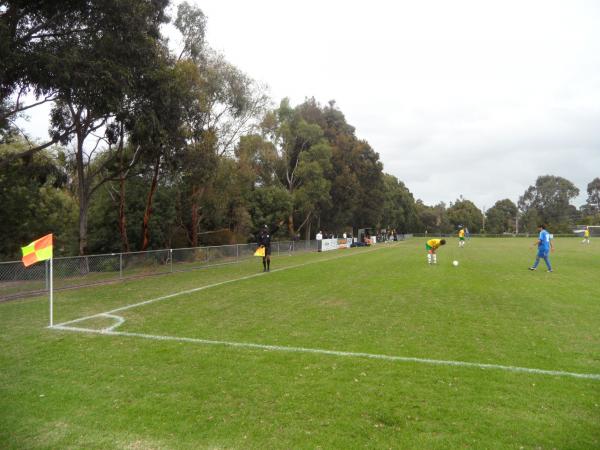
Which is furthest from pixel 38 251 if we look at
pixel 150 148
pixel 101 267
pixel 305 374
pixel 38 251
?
pixel 150 148

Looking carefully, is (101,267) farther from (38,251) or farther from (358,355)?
(358,355)

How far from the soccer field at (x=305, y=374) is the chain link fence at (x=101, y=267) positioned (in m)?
2.18

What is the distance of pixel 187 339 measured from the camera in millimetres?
7105

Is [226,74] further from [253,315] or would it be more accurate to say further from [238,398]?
[238,398]

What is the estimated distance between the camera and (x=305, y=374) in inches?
208

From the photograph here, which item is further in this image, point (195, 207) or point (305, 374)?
point (195, 207)

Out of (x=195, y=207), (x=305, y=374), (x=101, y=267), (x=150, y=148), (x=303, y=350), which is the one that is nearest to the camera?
(x=305, y=374)

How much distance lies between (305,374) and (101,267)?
12645mm

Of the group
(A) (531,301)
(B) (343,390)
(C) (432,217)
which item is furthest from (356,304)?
(C) (432,217)

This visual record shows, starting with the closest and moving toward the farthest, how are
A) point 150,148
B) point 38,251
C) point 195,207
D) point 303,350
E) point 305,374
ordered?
point 305,374 → point 303,350 → point 38,251 → point 150,148 → point 195,207

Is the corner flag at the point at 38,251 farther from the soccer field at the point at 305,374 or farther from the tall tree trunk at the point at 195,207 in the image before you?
the tall tree trunk at the point at 195,207

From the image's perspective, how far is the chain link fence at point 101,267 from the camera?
12.4 metres

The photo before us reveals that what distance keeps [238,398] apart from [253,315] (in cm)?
458

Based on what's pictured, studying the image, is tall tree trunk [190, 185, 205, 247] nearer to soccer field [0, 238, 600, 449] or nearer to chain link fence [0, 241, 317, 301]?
chain link fence [0, 241, 317, 301]
